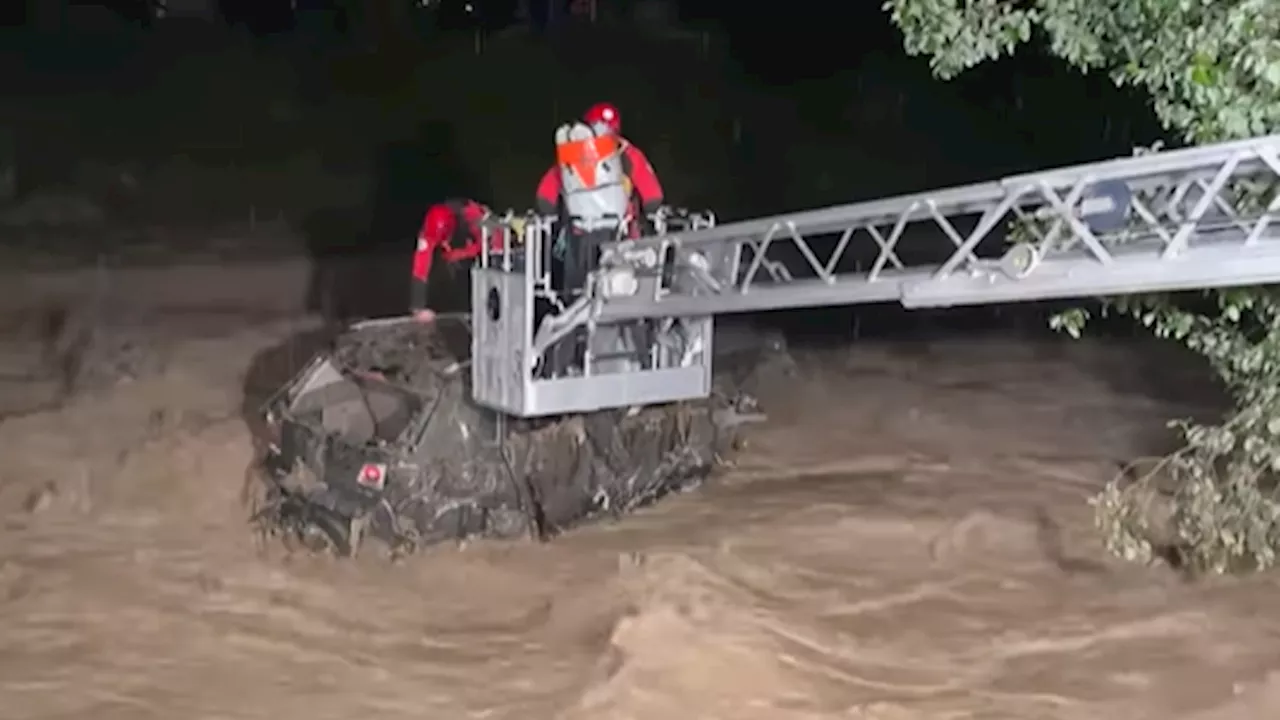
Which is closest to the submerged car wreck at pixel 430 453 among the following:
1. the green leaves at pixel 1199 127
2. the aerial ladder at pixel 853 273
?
the aerial ladder at pixel 853 273

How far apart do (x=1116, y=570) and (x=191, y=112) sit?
18522 millimetres

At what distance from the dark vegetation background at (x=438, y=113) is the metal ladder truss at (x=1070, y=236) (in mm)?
9561

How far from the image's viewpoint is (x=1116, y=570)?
921 centimetres

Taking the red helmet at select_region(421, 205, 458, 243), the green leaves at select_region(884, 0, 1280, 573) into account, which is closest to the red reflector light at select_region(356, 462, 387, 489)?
the red helmet at select_region(421, 205, 458, 243)

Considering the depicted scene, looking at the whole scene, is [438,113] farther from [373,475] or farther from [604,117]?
[373,475]

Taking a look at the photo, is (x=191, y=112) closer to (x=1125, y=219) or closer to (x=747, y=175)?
(x=747, y=175)

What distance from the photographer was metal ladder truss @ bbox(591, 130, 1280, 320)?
5.93 metres

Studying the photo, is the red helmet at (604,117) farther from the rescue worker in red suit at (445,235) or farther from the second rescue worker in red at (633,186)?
the rescue worker in red suit at (445,235)

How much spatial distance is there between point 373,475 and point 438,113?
15.7m

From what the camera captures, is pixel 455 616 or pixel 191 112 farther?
pixel 191 112

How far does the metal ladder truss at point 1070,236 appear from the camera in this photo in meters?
5.93

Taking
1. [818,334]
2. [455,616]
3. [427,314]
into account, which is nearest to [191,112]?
[818,334]

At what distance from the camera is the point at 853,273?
333 inches

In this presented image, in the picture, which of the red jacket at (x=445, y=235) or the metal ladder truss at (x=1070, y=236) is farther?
the red jacket at (x=445, y=235)
